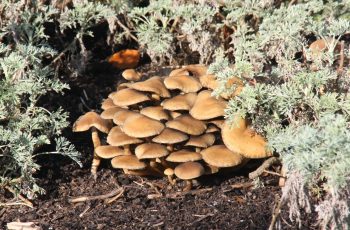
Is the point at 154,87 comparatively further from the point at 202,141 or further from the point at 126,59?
the point at 126,59

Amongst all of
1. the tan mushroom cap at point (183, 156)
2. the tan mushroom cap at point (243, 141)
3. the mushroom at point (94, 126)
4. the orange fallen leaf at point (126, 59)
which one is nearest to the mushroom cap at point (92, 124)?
the mushroom at point (94, 126)

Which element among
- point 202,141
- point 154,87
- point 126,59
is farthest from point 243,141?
point 126,59

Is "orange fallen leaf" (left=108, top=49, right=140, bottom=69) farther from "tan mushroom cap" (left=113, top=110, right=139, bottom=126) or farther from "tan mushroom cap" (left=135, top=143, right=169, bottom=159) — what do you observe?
"tan mushroom cap" (left=135, top=143, right=169, bottom=159)

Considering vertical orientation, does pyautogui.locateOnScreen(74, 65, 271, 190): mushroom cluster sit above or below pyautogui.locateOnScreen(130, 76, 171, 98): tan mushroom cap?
below

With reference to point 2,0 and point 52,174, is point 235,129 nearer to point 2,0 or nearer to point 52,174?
point 52,174

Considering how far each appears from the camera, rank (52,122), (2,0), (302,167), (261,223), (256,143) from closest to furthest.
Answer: (302,167)
(261,223)
(256,143)
(52,122)
(2,0)

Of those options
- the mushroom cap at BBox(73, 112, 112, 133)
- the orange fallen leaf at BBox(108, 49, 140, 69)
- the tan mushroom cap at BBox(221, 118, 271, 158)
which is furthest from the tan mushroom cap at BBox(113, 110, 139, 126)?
the orange fallen leaf at BBox(108, 49, 140, 69)

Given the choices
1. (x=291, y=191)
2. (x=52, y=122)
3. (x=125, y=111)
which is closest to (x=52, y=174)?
(x=52, y=122)

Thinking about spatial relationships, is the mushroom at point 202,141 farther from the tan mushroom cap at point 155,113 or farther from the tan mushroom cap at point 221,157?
the tan mushroom cap at point 155,113
